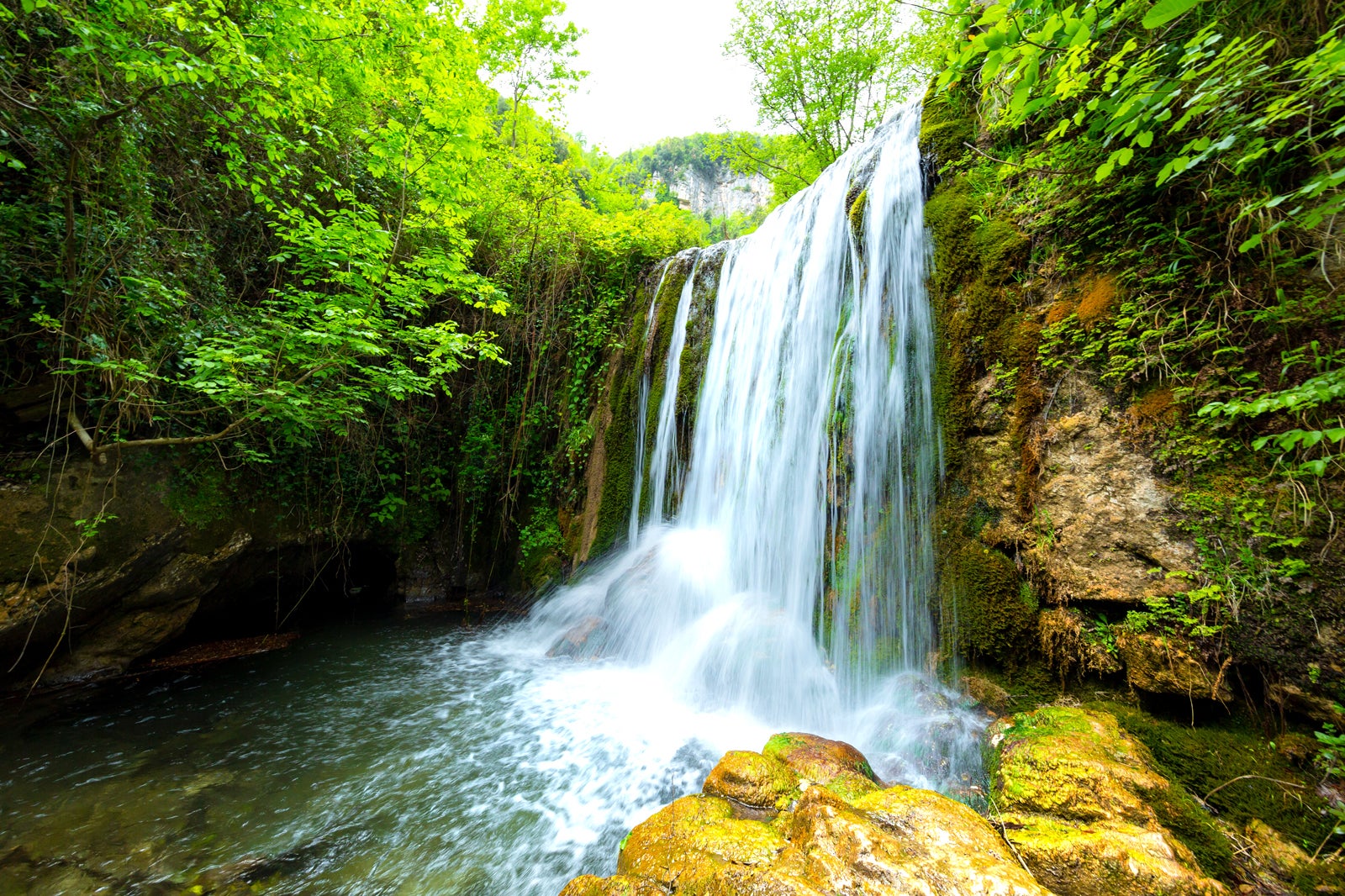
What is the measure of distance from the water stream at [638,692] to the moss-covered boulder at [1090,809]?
543 mm

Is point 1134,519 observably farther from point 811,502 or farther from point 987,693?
point 811,502

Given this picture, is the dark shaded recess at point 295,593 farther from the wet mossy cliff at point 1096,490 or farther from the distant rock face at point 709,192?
the distant rock face at point 709,192

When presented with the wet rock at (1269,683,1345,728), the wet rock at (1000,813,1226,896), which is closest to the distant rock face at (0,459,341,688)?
the wet rock at (1000,813,1226,896)

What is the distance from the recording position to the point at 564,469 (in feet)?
25.8

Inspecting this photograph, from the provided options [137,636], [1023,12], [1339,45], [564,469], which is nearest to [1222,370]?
[1339,45]

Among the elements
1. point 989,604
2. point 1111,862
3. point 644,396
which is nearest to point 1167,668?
point 989,604

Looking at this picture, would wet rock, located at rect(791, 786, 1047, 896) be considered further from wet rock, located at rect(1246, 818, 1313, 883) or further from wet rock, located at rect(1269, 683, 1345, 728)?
wet rock, located at rect(1269, 683, 1345, 728)

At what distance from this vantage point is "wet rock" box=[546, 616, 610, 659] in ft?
18.1

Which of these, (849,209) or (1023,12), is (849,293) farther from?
(1023,12)

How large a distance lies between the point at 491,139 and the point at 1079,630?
984 cm

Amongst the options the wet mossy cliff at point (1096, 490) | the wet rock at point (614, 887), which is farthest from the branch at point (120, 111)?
the wet mossy cliff at point (1096, 490)

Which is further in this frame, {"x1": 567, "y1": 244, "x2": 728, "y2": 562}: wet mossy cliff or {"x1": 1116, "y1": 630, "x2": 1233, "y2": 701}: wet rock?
{"x1": 567, "y1": 244, "x2": 728, "y2": 562}: wet mossy cliff

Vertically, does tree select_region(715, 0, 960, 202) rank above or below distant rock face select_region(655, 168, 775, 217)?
below

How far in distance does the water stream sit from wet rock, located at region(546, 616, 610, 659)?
82mm
